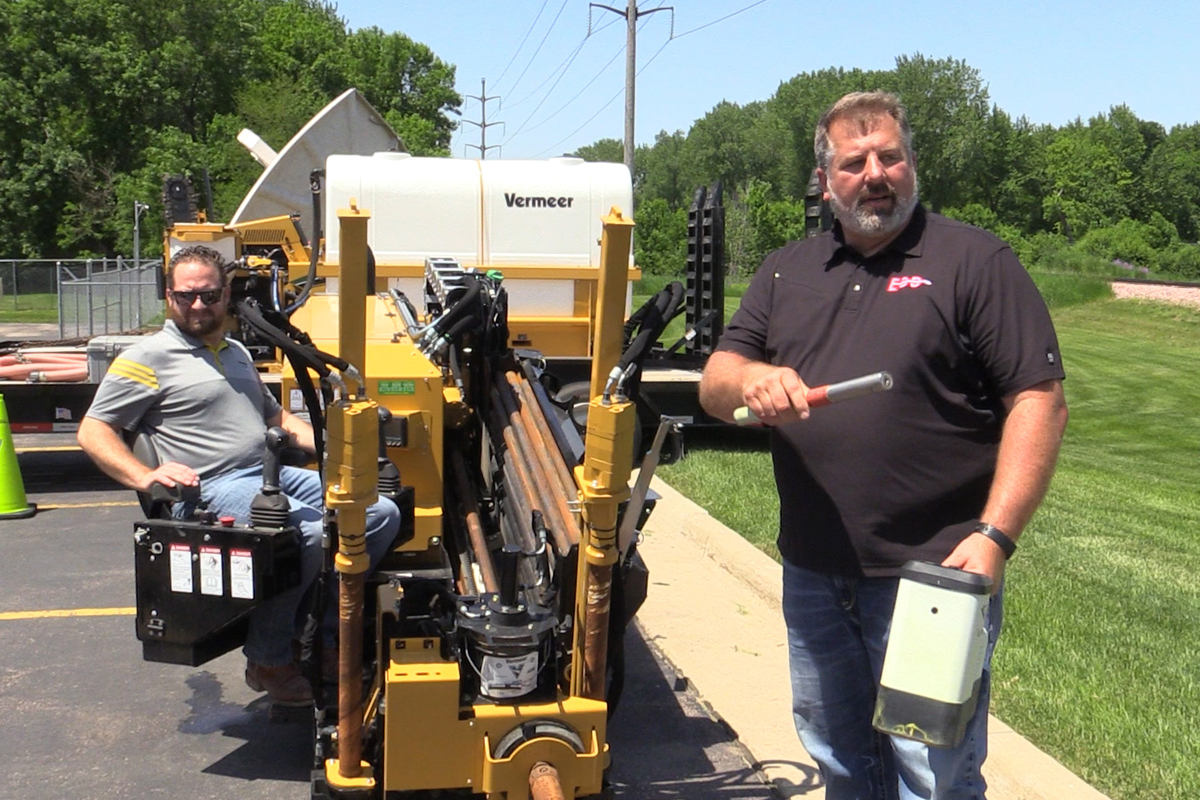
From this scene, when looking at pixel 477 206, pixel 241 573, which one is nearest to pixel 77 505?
pixel 477 206

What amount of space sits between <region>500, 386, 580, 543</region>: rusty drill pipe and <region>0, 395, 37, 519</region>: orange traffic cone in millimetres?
Answer: 5597

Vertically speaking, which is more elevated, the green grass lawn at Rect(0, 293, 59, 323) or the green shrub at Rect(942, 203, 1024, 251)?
the green shrub at Rect(942, 203, 1024, 251)

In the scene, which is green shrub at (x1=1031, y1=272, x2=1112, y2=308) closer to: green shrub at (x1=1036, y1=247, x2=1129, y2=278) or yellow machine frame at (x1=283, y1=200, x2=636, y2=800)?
green shrub at (x1=1036, y1=247, x2=1129, y2=278)

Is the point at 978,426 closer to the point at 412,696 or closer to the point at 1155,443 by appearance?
the point at 412,696

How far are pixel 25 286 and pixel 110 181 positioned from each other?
44.0 feet

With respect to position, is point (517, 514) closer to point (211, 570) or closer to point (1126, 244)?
point (211, 570)

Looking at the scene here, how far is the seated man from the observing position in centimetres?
452

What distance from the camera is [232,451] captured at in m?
4.64

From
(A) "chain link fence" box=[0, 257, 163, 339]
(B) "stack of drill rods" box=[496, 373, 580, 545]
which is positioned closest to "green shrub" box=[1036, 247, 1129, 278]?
(A) "chain link fence" box=[0, 257, 163, 339]

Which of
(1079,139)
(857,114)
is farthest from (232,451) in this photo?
(1079,139)

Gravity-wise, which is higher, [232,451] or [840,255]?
[840,255]

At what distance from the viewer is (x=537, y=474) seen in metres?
4.25

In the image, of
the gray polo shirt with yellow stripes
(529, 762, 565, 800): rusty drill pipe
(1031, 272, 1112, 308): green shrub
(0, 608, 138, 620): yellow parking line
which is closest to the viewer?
(529, 762, 565, 800): rusty drill pipe

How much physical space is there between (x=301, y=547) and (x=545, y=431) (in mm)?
972
